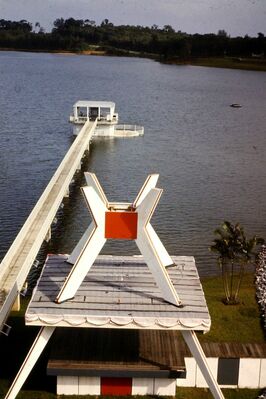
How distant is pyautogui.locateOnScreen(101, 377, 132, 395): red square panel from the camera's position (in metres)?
23.5

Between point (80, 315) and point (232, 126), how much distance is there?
76579mm

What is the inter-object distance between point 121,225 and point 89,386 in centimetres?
647

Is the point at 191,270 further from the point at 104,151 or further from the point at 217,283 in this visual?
the point at 104,151

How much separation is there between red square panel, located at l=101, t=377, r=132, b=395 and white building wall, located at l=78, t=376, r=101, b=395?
195 millimetres

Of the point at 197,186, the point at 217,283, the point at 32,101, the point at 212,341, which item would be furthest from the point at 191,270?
the point at 32,101

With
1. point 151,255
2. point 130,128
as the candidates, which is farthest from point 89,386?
point 130,128

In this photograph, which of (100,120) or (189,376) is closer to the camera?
(189,376)

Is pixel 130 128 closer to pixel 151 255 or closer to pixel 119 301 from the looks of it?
pixel 151 255

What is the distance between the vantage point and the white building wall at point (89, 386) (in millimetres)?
23556

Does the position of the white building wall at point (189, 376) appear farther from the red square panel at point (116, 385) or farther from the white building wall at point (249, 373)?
the red square panel at point (116, 385)

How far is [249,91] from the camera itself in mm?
145625

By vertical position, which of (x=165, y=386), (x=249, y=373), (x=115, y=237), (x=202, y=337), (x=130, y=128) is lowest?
(x=165, y=386)

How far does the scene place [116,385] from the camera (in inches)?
930

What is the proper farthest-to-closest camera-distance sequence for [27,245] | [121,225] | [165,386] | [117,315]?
[27,245] < [165,386] < [121,225] < [117,315]
